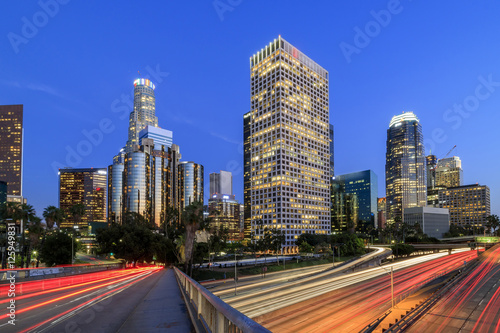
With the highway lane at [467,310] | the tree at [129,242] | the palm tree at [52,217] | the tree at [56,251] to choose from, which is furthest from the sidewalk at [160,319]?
the palm tree at [52,217]

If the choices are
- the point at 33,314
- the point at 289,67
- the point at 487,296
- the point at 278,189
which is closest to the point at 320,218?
the point at 278,189

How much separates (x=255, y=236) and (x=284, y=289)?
109425 millimetres

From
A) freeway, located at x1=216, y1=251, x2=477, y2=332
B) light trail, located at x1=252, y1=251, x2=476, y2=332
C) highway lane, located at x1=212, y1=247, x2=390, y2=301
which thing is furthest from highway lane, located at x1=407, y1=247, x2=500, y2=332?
highway lane, located at x1=212, y1=247, x2=390, y2=301

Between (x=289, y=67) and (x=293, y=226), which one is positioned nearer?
(x=293, y=226)

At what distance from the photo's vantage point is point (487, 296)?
172ft

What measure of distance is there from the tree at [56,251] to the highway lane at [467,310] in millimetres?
64994

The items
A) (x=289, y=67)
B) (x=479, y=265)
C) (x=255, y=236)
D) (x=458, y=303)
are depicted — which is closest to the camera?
(x=458, y=303)

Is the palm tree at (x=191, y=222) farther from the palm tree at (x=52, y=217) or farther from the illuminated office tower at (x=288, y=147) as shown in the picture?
the illuminated office tower at (x=288, y=147)

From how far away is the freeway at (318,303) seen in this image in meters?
36.8

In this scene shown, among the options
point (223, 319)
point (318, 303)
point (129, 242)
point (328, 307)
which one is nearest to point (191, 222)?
point (129, 242)

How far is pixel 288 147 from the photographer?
172m

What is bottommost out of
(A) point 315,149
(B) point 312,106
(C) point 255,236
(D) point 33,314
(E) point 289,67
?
(C) point 255,236

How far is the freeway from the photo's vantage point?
36781 millimetres

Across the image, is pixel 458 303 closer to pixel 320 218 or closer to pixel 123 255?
pixel 123 255
